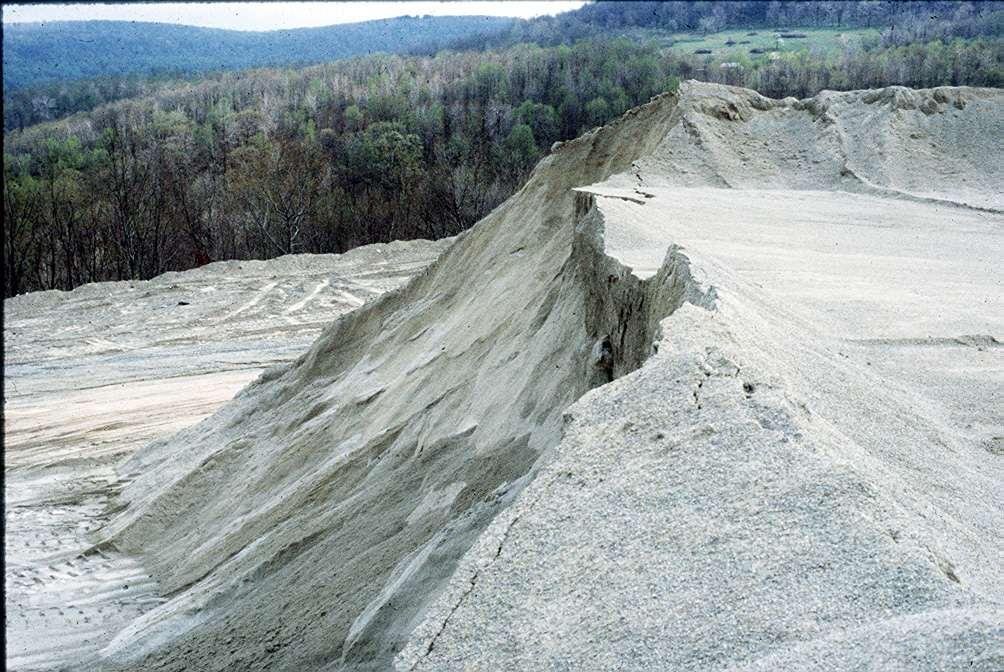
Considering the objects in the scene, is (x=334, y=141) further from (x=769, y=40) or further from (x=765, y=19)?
(x=765, y=19)

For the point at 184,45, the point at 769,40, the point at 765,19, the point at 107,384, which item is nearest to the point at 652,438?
the point at 107,384

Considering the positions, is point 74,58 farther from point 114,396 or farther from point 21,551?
point 21,551

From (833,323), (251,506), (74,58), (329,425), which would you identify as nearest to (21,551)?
(251,506)

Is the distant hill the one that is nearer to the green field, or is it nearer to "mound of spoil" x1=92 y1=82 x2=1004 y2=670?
"mound of spoil" x1=92 y1=82 x2=1004 y2=670

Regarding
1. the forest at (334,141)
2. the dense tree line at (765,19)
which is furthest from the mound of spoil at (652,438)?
the dense tree line at (765,19)

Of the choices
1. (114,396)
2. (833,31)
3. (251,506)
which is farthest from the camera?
(833,31)
